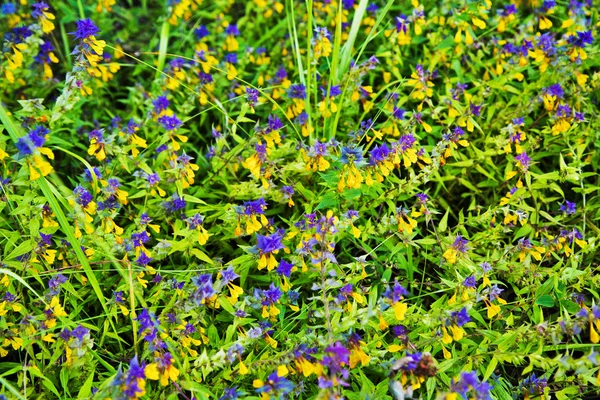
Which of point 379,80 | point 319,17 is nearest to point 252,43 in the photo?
point 319,17

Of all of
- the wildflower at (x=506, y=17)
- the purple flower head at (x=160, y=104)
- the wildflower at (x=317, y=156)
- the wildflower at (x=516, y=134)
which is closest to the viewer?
the wildflower at (x=317, y=156)

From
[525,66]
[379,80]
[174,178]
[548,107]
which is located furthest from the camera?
[379,80]

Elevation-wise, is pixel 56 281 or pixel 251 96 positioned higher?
pixel 251 96

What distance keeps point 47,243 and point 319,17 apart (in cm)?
202

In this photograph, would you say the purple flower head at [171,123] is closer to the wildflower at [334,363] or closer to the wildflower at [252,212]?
the wildflower at [252,212]

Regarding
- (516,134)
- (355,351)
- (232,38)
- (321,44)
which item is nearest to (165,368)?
(355,351)

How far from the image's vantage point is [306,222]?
2.49 m

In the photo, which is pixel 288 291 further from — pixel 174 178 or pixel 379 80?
pixel 379 80

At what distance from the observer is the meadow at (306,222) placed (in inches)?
84.7

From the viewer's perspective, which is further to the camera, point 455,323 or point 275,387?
point 455,323

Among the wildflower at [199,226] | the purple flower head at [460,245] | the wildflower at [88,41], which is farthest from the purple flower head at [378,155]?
the wildflower at [88,41]

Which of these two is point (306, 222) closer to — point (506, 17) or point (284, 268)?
point (284, 268)

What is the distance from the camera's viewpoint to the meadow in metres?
2.15

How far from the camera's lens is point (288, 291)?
236 cm
